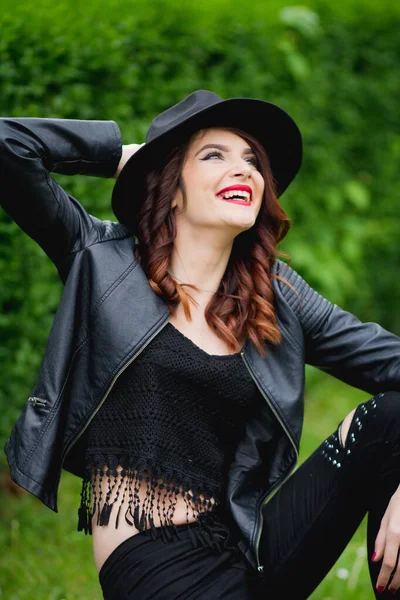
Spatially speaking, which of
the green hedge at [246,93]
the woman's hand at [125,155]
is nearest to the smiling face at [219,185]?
the woman's hand at [125,155]

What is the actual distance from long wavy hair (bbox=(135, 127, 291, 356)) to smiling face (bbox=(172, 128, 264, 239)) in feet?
0.13

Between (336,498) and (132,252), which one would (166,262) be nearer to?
(132,252)

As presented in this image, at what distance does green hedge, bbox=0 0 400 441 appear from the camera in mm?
3748

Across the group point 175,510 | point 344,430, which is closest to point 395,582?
point 344,430

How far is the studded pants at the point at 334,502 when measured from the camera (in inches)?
101

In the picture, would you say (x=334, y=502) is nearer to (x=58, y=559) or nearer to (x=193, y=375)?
(x=193, y=375)

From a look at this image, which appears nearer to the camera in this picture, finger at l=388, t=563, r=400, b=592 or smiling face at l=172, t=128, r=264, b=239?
finger at l=388, t=563, r=400, b=592

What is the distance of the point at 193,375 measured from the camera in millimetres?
2596

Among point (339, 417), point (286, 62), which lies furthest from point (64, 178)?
point (339, 417)

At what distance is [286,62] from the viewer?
217 inches

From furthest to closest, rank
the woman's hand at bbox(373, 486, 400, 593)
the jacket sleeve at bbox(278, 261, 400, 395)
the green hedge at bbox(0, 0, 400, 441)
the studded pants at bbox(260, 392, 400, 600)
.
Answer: the green hedge at bbox(0, 0, 400, 441) < the jacket sleeve at bbox(278, 261, 400, 395) < the studded pants at bbox(260, 392, 400, 600) < the woman's hand at bbox(373, 486, 400, 593)

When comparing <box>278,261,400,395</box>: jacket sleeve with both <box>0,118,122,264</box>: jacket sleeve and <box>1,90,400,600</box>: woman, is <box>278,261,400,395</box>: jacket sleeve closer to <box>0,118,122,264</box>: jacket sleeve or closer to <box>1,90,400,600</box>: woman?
<box>1,90,400,600</box>: woman

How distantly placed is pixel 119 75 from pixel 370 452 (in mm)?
2416

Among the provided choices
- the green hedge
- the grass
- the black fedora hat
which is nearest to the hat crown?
the black fedora hat
